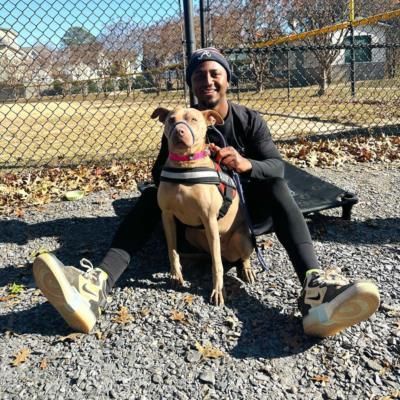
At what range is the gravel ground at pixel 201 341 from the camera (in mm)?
1961

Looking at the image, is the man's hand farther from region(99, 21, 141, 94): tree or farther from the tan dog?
region(99, 21, 141, 94): tree

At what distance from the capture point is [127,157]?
5.83m

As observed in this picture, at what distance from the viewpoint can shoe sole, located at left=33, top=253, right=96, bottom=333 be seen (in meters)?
2.21

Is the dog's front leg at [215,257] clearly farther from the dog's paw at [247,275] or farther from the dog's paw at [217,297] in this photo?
the dog's paw at [247,275]

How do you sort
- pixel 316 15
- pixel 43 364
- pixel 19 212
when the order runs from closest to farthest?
pixel 43 364, pixel 19 212, pixel 316 15

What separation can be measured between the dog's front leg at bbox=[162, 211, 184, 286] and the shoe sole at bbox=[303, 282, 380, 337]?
854 mm

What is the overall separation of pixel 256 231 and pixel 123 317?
3.32 feet

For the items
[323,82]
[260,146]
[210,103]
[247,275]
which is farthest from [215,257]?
[323,82]

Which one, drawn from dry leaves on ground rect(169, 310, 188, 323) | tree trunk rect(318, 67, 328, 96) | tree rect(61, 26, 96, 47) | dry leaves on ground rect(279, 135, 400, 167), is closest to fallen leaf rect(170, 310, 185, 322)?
dry leaves on ground rect(169, 310, 188, 323)

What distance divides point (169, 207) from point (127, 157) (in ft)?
11.2

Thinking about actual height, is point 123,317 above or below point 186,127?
below

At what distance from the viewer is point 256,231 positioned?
9.64ft

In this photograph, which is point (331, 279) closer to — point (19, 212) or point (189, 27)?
point (19, 212)

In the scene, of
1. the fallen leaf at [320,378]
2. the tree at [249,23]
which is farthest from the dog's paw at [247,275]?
the tree at [249,23]
